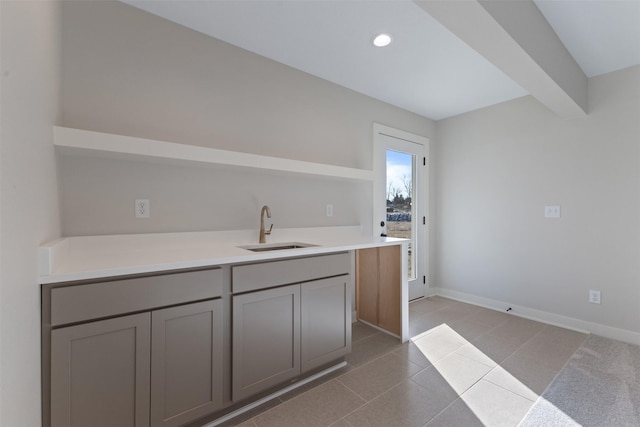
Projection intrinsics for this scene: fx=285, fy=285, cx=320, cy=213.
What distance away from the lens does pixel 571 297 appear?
9.10 ft

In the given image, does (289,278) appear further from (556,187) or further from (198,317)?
(556,187)

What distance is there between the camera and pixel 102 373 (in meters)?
1.19

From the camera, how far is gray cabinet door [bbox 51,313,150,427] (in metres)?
1.12

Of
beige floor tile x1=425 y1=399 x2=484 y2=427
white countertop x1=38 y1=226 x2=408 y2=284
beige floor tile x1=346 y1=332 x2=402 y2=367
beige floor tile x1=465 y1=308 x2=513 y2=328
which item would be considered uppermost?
white countertop x1=38 y1=226 x2=408 y2=284

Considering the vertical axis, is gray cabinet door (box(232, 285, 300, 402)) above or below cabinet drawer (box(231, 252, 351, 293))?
below

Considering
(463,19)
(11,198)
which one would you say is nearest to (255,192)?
(11,198)

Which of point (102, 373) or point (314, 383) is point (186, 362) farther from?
point (314, 383)

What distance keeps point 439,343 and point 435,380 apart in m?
0.59

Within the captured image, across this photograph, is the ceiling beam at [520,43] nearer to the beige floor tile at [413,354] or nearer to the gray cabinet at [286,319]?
the gray cabinet at [286,319]

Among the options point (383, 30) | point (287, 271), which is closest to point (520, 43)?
point (383, 30)

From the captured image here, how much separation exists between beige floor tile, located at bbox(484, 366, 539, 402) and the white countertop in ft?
3.68

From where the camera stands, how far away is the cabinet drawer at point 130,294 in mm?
1121

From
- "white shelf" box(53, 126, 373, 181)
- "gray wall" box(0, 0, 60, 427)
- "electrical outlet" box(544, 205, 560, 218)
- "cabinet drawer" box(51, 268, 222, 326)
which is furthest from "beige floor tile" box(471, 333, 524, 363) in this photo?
→ "gray wall" box(0, 0, 60, 427)

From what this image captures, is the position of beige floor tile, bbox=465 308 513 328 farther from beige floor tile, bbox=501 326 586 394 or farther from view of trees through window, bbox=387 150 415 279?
view of trees through window, bbox=387 150 415 279
